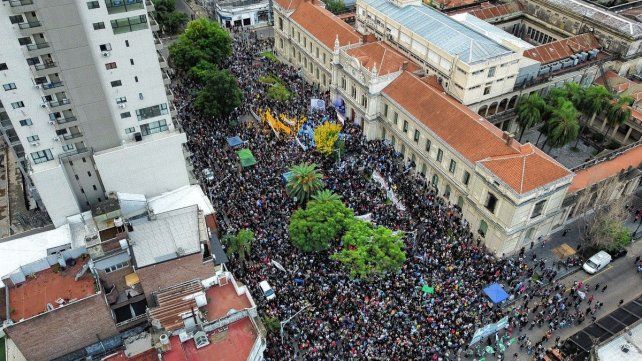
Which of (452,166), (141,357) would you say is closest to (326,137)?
(452,166)

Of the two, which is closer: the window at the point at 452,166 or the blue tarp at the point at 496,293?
the blue tarp at the point at 496,293

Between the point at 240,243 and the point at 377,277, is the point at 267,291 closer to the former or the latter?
the point at 240,243

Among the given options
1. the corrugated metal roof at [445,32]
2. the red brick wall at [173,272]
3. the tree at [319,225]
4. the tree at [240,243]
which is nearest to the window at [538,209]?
the tree at [319,225]

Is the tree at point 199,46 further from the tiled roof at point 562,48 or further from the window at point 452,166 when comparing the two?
the tiled roof at point 562,48

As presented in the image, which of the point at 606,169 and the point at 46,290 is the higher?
the point at 46,290

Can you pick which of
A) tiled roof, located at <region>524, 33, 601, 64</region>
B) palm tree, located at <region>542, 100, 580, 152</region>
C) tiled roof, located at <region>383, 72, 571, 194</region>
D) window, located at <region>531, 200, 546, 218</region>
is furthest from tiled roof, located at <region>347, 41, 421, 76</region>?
window, located at <region>531, 200, 546, 218</region>

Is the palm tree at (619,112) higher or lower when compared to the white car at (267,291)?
higher
